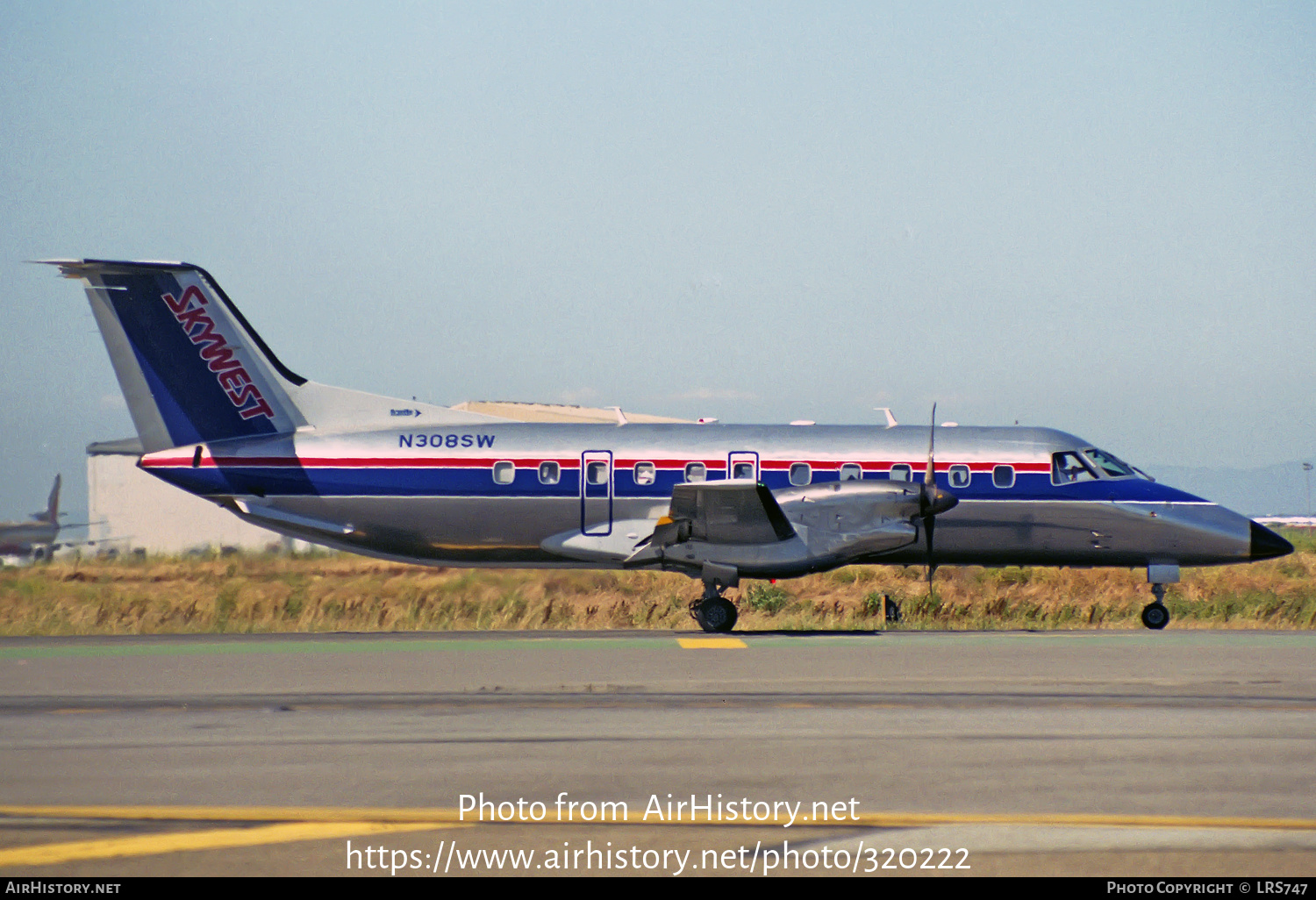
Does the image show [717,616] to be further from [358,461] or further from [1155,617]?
[1155,617]

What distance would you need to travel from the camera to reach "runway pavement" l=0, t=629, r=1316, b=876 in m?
Answer: 6.63

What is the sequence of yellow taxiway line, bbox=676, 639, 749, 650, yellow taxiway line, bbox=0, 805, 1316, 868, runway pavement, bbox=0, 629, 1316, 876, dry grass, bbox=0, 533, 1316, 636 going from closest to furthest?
1. runway pavement, bbox=0, 629, 1316, 876
2. yellow taxiway line, bbox=0, 805, 1316, 868
3. yellow taxiway line, bbox=676, 639, 749, 650
4. dry grass, bbox=0, 533, 1316, 636

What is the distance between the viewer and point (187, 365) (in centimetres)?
2230

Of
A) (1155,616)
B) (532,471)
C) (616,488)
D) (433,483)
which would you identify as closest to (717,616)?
(616,488)

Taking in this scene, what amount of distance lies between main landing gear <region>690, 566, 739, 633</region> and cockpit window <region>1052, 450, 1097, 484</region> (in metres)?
6.05

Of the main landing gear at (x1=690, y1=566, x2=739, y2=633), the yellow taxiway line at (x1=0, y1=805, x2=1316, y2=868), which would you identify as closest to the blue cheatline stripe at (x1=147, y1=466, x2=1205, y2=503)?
the main landing gear at (x1=690, y1=566, x2=739, y2=633)

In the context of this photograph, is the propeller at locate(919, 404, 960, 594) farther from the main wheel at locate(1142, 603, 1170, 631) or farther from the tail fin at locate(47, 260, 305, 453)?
the tail fin at locate(47, 260, 305, 453)

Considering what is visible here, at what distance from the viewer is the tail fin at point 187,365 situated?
22.1m

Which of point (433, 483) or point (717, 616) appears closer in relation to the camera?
point (717, 616)

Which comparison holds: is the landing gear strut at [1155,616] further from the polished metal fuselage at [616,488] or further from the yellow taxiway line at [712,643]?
the yellow taxiway line at [712,643]

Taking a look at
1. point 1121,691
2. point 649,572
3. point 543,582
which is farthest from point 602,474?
point 1121,691

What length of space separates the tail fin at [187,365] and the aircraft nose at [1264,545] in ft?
46.2

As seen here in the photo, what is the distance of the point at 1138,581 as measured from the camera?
3002 cm

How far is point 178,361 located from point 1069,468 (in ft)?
51.3
